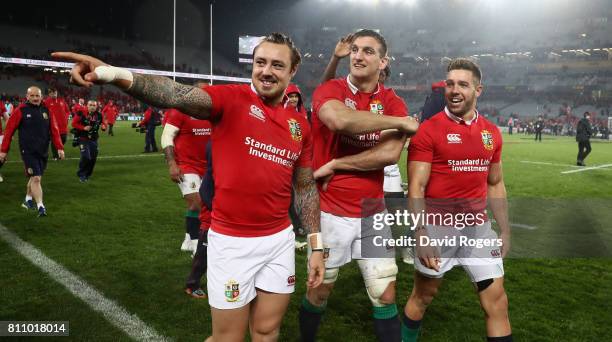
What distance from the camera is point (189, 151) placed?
6.09 m

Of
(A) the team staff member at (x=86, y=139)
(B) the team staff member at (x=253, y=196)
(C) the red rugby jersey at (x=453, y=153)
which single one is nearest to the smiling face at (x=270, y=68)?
(B) the team staff member at (x=253, y=196)

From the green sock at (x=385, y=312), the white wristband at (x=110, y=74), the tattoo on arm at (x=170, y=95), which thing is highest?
the white wristband at (x=110, y=74)

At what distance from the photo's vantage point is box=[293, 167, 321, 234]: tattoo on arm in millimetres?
3078

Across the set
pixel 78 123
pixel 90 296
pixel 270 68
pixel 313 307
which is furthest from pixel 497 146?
pixel 78 123

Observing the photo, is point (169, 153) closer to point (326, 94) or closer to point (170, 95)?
point (326, 94)

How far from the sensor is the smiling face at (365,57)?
10.9 feet

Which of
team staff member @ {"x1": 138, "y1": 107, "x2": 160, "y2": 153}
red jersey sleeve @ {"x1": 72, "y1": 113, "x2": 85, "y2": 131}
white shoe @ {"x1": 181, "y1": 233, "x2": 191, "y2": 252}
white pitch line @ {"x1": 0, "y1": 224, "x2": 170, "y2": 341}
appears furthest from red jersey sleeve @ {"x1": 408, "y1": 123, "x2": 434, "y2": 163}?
team staff member @ {"x1": 138, "y1": 107, "x2": 160, "y2": 153}

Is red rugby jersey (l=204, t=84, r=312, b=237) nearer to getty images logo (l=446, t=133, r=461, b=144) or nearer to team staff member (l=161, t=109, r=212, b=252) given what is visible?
getty images logo (l=446, t=133, r=461, b=144)

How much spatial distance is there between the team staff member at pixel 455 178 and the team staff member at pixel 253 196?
3.62 ft

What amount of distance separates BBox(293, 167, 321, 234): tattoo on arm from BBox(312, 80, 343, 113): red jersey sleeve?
1.66 feet

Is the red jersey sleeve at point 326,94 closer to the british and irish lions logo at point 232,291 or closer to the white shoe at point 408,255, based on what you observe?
the british and irish lions logo at point 232,291

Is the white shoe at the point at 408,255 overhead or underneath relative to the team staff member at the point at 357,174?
underneath

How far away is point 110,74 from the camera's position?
207 cm

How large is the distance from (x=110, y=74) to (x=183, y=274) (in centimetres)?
397
